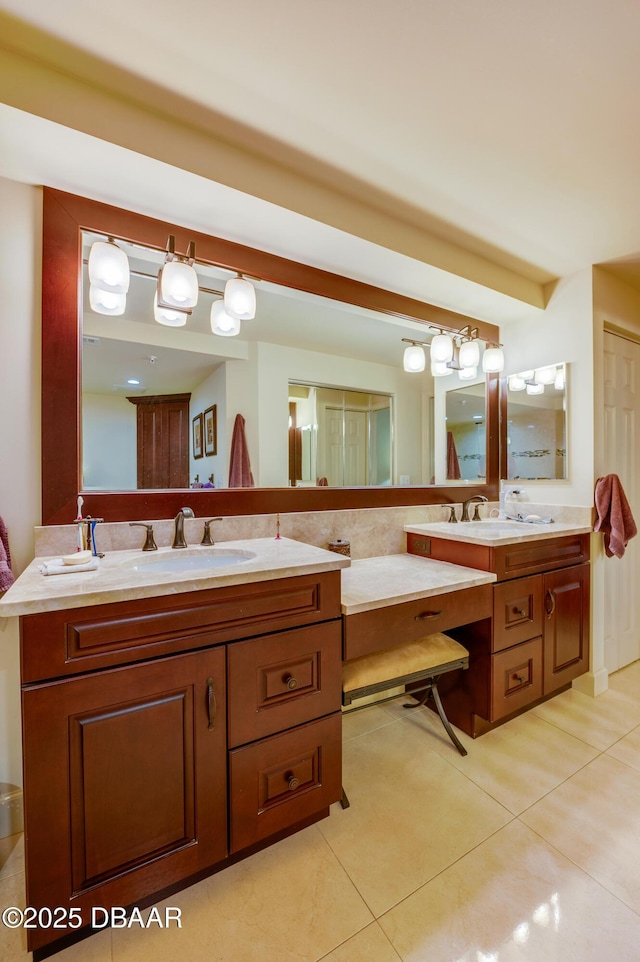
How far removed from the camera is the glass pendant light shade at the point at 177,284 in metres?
1.49

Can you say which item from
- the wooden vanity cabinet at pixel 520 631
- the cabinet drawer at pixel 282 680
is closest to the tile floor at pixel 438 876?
the wooden vanity cabinet at pixel 520 631

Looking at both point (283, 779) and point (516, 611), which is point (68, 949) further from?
point (516, 611)

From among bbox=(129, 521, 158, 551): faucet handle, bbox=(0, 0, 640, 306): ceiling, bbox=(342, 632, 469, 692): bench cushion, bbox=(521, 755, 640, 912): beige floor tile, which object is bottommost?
bbox=(521, 755, 640, 912): beige floor tile

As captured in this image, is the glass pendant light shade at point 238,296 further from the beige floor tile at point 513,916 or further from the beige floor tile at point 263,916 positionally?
the beige floor tile at point 513,916

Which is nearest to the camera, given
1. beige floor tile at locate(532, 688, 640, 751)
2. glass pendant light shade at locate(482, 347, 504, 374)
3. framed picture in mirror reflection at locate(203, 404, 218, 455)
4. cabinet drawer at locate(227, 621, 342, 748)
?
cabinet drawer at locate(227, 621, 342, 748)

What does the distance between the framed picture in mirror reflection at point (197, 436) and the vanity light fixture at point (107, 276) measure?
1.69 feet

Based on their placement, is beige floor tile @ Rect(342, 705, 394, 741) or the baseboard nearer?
the baseboard

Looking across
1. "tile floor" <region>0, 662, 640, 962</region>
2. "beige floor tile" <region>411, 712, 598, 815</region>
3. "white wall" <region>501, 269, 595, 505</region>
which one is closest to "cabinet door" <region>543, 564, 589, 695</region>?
"beige floor tile" <region>411, 712, 598, 815</region>

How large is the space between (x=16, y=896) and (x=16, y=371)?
5.40 ft

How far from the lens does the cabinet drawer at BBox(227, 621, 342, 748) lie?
112cm

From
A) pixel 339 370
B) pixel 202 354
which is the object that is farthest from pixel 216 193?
pixel 339 370

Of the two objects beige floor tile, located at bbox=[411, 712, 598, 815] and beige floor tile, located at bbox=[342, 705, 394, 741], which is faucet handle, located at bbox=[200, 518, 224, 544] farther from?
beige floor tile, located at bbox=[411, 712, 598, 815]

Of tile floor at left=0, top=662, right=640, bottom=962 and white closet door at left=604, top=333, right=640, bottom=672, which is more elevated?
white closet door at left=604, top=333, right=640, bottom=672

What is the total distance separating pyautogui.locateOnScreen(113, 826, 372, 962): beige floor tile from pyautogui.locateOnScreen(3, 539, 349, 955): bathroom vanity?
0.06m
